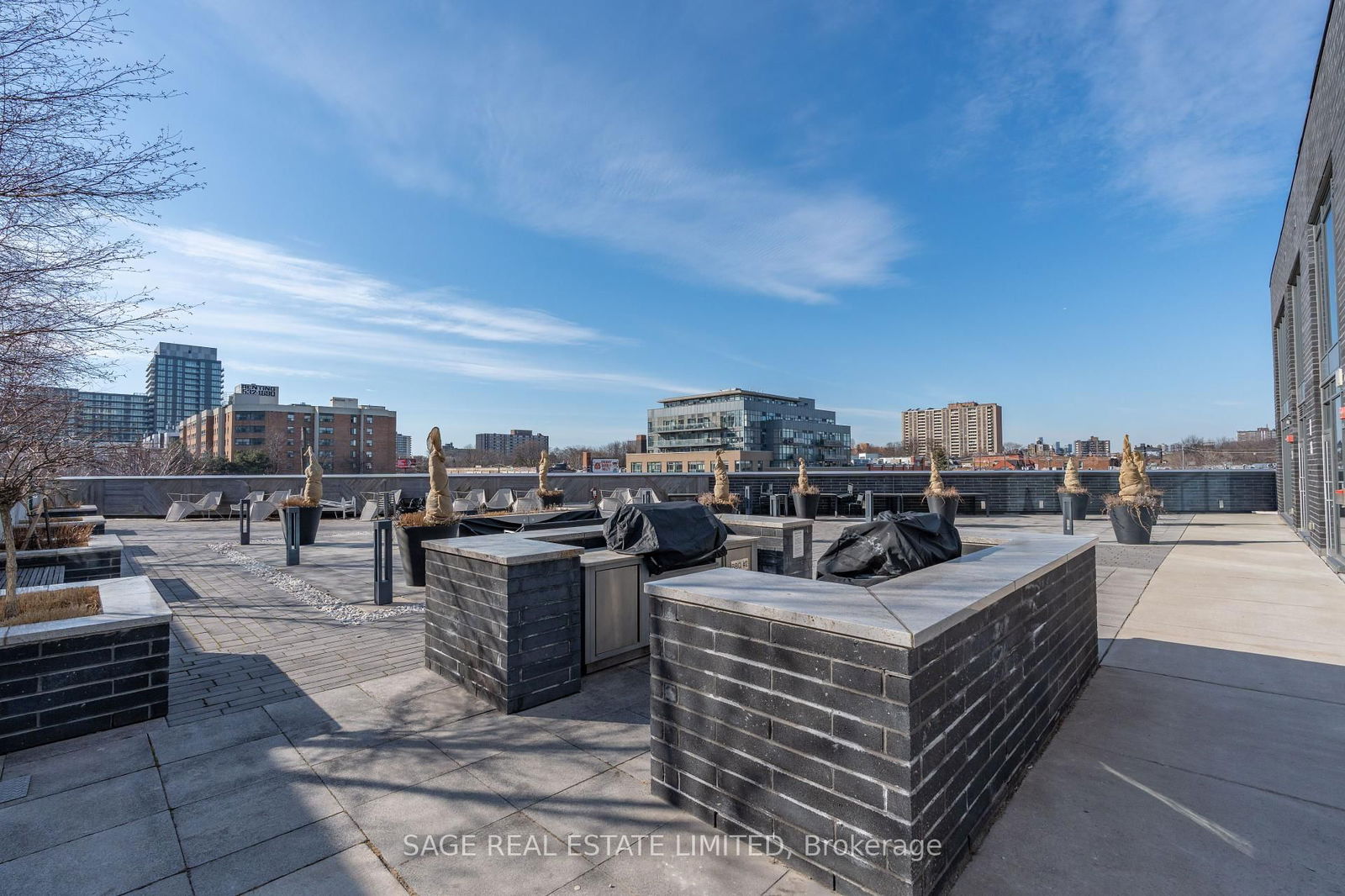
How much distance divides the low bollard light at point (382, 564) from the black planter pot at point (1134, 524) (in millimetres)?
12980

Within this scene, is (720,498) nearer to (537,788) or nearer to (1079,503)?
(1079,503)

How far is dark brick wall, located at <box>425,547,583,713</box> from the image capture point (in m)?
3.51

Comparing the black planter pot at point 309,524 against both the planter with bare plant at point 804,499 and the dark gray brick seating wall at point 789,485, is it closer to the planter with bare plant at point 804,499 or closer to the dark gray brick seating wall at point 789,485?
the dark gray brick seating wall at point 789,485

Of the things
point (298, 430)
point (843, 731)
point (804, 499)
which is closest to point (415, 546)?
point (843, 731)

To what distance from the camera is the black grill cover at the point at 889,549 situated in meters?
A: 3.28

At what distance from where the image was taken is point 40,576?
5.44 m

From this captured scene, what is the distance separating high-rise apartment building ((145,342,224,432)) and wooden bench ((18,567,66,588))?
79.7 meters

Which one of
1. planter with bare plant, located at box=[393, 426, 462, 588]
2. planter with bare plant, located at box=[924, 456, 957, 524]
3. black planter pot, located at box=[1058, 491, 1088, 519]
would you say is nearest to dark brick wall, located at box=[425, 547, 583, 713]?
planter with bare plant, located at box=[393, 426, 462, 588]

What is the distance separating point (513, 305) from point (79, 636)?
25.8 m

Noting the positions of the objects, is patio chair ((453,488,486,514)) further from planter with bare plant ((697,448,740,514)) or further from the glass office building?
the glass office building

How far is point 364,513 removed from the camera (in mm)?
16422

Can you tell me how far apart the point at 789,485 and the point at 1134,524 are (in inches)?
411

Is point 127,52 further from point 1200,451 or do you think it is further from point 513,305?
point 1200,451

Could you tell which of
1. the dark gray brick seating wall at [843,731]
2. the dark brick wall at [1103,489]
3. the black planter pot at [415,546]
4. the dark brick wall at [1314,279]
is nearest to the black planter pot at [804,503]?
the dark brick wall at [1103,489]
